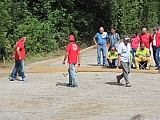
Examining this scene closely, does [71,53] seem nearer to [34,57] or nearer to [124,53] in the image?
[124,53]

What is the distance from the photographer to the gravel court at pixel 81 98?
8.99m

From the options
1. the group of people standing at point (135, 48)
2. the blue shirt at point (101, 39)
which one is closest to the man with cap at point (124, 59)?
the group of people standing at point (135, 48)

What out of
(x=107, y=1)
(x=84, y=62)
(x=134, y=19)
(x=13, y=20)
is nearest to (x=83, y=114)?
(x=84, y=62)

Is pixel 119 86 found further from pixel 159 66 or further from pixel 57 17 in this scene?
pixel 57 17

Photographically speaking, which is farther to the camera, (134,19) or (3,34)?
(134,19)

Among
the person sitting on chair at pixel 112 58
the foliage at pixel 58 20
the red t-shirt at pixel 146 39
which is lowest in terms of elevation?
the person sitting on chair at pixel 112 58

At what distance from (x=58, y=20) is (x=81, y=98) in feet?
47.2

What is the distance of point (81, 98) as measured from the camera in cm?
1069

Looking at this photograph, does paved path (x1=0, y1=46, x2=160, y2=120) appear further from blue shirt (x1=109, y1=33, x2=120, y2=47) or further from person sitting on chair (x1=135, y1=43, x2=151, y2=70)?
blue shirt (x1=109, y1=33, x2=120, y2=47)

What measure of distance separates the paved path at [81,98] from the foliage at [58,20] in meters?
6.08

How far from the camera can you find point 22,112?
30.5ft

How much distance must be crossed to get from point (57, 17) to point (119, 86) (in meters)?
12.8

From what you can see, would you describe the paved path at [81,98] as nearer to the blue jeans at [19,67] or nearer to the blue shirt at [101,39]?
the blue jeans at [19,67]

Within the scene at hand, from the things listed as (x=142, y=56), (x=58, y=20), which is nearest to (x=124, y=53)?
(x=142, y=56)
